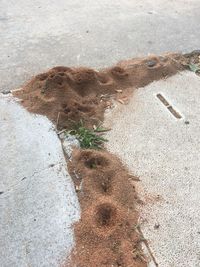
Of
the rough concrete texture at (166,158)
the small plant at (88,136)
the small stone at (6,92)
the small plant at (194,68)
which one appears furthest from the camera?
the small plant at (194,68)

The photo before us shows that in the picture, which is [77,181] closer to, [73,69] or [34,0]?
[73,69]

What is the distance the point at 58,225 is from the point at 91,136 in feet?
2.51

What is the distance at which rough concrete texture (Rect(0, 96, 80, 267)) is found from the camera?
223 cm

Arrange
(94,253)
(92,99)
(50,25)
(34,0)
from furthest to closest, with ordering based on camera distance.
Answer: (34,0), (50,25), (92,99), (94,253)

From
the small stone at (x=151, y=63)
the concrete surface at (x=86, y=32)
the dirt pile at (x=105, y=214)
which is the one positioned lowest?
the concrete surface at (x=86, y=32)

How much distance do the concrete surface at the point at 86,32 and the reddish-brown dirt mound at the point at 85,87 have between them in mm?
225

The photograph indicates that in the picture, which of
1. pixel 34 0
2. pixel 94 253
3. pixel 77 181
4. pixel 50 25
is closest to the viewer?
Answer: pixel 94 253

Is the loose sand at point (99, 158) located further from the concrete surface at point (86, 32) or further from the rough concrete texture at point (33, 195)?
the concrete surface at point (86, 32)

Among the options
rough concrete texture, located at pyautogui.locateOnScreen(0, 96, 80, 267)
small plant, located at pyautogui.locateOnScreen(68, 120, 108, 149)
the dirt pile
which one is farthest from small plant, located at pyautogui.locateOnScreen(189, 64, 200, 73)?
rough concrete texture, located at pyautogui.locateOnScreen(0, 96, 80, 267)

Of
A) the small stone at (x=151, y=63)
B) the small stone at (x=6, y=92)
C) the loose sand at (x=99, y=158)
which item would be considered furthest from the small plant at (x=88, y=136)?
the small stone at (x=151, y=63)

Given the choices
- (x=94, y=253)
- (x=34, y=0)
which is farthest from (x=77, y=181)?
(x=34, y=0)

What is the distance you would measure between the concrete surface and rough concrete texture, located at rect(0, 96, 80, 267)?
0.68 meters

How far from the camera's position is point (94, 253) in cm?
220

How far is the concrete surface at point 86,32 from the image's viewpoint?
12.4 ft
